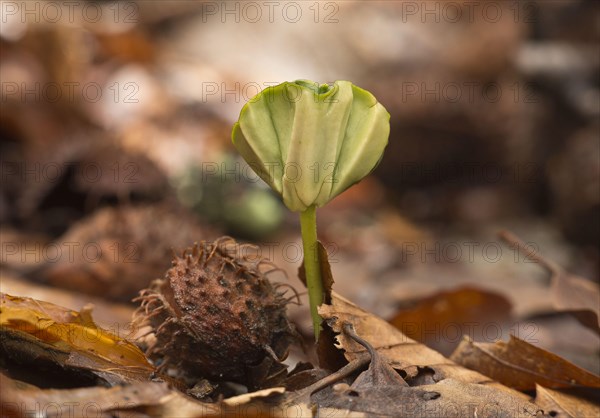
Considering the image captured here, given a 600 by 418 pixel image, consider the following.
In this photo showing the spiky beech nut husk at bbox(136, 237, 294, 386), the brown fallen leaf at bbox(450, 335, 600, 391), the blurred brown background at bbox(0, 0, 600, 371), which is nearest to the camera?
the spiky beech nut husk at bbox(136, 237, 294, 386)

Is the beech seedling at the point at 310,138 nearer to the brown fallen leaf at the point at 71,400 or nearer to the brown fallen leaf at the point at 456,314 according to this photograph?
the brown fallen leaf at the point at 71,400

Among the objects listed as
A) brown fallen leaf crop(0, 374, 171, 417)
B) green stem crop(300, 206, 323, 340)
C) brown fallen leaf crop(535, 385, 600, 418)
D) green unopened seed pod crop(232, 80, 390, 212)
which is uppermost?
green unopened seed pod crop(232, 80, 390, 212)

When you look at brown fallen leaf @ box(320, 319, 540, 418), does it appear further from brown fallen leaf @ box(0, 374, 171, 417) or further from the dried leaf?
brown fallen leaf @ box(0, 374, 171, 417)

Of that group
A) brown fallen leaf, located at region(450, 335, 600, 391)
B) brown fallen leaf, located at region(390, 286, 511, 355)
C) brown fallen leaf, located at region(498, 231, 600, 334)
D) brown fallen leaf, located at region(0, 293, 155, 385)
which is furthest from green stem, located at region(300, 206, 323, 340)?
brown fallen leaf, located at region(390, 286, 511, 355)

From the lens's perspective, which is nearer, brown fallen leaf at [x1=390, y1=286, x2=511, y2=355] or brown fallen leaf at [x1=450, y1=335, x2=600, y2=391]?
brown fallen leaf at [x1=450, y1=335, x2=600, y2=391]

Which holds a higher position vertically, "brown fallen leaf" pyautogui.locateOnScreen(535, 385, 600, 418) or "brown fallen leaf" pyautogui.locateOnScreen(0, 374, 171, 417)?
"brown fallen leaf" pyautogui.locateOnScreen(0, 374, 171, 417)

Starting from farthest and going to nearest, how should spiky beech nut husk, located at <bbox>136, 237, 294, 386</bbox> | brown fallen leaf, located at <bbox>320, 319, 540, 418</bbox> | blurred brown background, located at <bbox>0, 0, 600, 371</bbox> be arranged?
1. blurred brown background, located at <bbox>0, 0, 600, 371</bbox>
2. spiky beech nut husk, located at <bbox>136, 237, 294, 386</bbox>
3. brown fallen leaf, located at <bbox>320, 319, 540, 418</bbox>

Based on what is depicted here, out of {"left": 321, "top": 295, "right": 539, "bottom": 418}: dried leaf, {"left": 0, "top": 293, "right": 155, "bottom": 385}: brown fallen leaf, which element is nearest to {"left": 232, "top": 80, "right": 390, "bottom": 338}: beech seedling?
{"left": 321, "top": 295, "right": 539, "bottom": 418}: dried leaf
